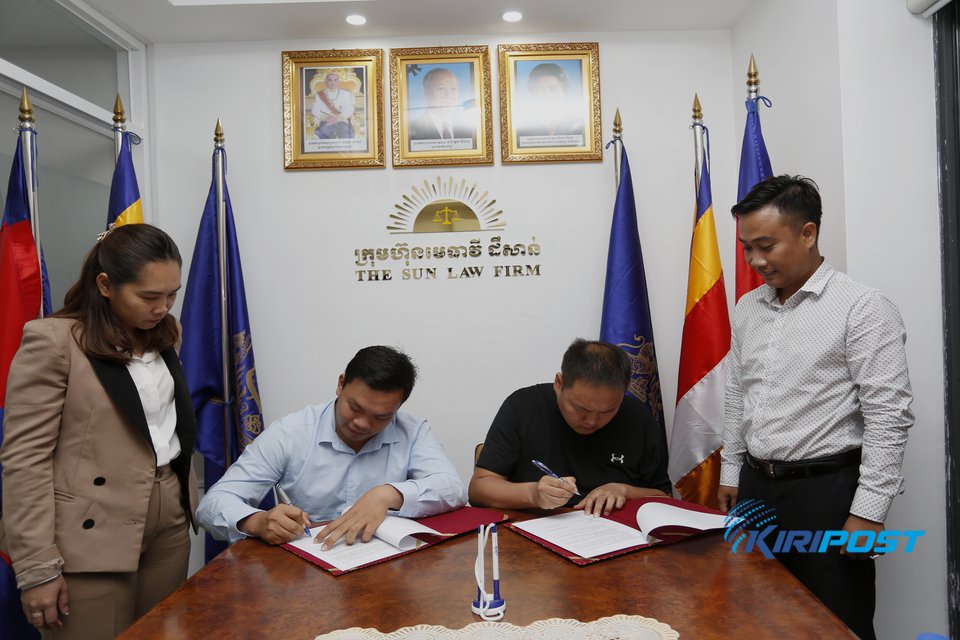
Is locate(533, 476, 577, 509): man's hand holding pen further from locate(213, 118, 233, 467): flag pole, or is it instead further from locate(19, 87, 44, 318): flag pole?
locate(19, 87, 44, 318): flag pole

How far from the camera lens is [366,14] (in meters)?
3.12

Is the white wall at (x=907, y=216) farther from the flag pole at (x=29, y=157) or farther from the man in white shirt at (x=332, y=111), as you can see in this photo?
the flag pole at (x=29, y=157)

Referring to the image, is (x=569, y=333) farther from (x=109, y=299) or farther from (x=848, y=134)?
(x=109, y=299)

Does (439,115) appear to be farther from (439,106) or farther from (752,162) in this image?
(752,162)

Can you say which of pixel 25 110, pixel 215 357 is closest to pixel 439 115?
pixel 215 357

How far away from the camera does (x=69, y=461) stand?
5.72 ft

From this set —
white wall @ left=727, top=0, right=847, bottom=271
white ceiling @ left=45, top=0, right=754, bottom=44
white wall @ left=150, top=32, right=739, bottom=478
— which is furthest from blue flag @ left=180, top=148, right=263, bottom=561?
white wall @ left=727, top=0, right=847, bottom=271

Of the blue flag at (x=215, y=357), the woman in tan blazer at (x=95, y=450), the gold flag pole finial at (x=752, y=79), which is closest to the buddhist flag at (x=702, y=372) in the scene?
the gold flag pole finial at (x=752, y=79)

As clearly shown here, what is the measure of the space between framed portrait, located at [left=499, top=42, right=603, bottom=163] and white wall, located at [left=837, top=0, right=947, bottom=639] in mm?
1175

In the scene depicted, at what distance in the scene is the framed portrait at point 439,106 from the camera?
333cm

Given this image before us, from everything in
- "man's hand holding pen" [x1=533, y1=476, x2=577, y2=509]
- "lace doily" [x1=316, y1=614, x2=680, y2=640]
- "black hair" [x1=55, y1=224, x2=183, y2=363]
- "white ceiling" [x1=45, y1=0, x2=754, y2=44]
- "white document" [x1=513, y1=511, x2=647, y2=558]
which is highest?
"white ceiling" [x1=45, y1=0, x2=754, y2=44]

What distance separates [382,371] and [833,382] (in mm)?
1264

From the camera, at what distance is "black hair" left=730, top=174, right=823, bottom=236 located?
6.52 feet

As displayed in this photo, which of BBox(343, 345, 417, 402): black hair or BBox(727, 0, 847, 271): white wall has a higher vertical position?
BBox(727, 0, 847, 271): white wall
